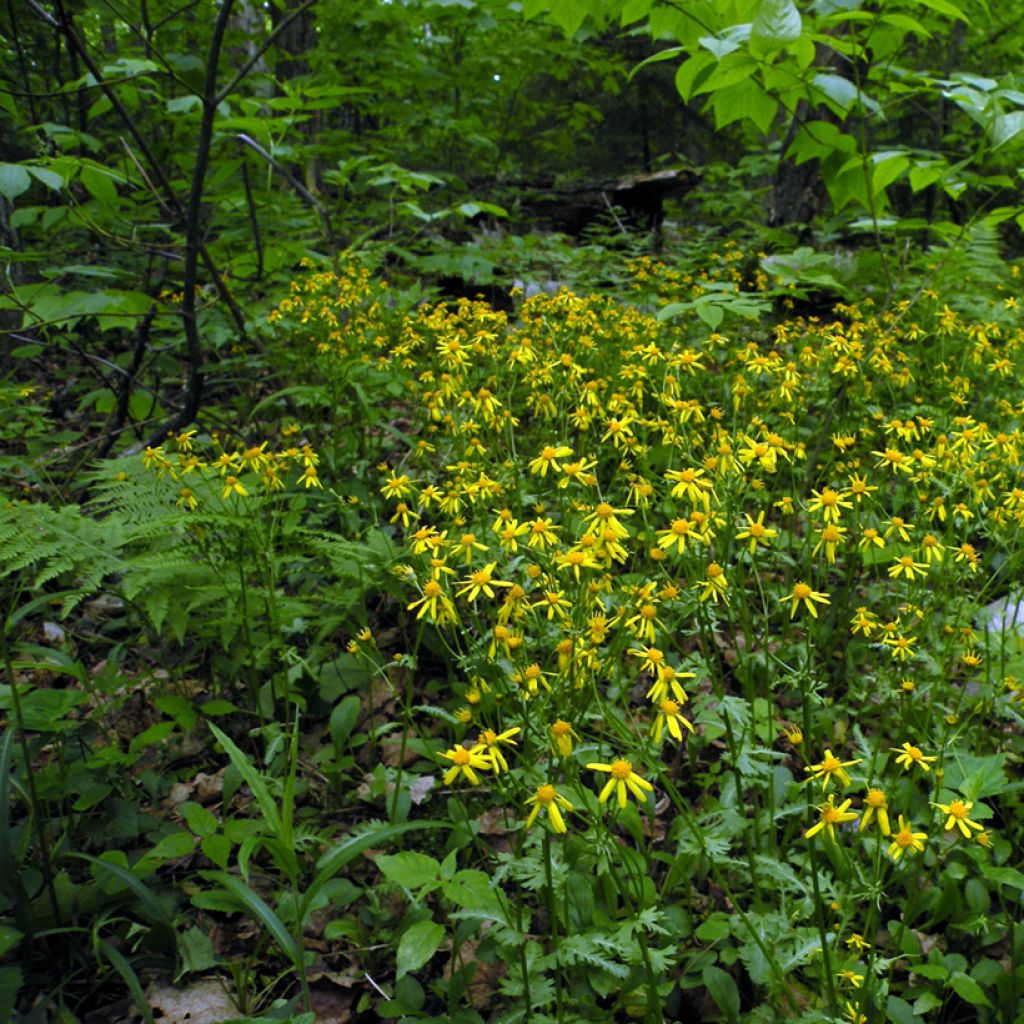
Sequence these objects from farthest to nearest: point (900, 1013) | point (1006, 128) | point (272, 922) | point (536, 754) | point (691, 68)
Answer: point (691, 68) → point (1006, 128) → point (536, 754) → point (900, 1013) → point (272, 922)

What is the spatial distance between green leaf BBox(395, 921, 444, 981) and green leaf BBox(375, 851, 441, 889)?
0.10 meters

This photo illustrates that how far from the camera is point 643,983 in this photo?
157 centimetres

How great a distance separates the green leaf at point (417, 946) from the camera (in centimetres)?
139

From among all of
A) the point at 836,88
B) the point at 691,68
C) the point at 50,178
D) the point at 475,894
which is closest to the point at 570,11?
the point at 691,68

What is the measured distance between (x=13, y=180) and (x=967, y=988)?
10.4ft

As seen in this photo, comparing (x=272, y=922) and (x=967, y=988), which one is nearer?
(x=272, y=922)

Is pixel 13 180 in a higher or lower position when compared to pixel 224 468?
higher

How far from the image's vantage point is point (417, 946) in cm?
143

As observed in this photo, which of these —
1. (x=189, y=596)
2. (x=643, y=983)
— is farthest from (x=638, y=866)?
(x=189, y=596)

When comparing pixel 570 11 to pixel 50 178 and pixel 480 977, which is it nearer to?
pixel 50 178

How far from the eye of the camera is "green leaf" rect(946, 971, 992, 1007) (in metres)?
1.52

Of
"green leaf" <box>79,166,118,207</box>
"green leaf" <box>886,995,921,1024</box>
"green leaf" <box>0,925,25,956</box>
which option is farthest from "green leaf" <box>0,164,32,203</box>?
"green leaf" <box>886,995,921,1024</box>

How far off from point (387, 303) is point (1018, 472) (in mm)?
3767

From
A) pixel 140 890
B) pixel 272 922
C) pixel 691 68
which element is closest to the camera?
pixel 272 922
